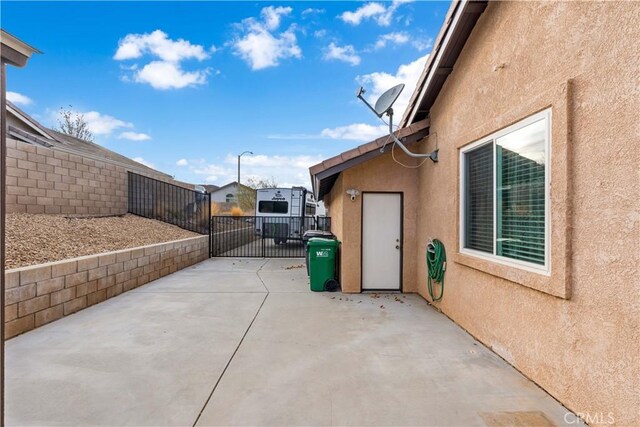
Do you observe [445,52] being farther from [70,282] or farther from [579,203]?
[70,282]

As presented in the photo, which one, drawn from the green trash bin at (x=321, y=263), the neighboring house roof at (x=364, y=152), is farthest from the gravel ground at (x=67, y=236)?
the neighboring house roof at (x=364, y=152)

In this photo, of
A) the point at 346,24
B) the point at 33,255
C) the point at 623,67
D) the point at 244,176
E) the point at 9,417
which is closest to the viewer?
the point at 623,67

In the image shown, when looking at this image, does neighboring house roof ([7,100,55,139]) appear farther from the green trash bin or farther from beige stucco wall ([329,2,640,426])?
beige stucco wall ([329,2,640,426])

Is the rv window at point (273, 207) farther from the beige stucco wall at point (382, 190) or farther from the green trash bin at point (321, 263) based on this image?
the beige stucco wall at point (382, 190)

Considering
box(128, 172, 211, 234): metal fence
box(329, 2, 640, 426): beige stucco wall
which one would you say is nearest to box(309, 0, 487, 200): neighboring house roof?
box(329, 2, 640, 426): beige stucco wall

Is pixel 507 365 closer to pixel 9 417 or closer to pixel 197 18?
pixel 9 417

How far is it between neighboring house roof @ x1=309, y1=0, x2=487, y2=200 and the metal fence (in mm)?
8516

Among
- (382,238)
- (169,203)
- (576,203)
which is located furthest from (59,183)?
(576,203)

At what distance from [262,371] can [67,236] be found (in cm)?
674

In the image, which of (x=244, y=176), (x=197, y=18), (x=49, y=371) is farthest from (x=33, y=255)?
(x=244, y=176)

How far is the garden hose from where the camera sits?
5789 mm

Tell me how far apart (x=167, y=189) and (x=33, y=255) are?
8198 millimetres

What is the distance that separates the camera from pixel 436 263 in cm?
591

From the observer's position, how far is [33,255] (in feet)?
18.5
